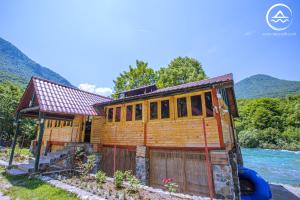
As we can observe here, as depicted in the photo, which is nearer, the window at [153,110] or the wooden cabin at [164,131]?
the wooden cabin at [164,131]

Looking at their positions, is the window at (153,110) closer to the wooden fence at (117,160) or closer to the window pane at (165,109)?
the window pane at (165,109)

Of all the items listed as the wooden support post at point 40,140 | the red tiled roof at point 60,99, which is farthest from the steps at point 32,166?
the red tiled roof at point 60,99

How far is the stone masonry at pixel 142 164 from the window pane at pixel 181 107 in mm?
2805

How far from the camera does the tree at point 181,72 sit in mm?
26297

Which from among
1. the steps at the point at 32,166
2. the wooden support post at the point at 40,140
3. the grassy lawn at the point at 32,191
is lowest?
the grassy lawn at the point at 32,191

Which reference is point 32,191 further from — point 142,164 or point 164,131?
point 164,131

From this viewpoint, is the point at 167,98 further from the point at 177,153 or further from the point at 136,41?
the point at 136,41

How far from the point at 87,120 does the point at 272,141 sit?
46.9 m

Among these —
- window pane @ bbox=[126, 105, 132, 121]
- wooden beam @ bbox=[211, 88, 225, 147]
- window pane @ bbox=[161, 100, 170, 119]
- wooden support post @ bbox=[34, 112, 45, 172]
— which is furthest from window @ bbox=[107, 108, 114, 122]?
wooden beam @ bbox=[211, 88, 225, 147]

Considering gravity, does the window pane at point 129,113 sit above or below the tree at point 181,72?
below

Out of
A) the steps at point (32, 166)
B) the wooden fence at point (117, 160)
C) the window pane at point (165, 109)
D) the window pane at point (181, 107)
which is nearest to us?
the window pane at point (181, 107)

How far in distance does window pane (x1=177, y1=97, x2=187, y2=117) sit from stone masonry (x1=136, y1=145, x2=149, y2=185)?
281 centimetres

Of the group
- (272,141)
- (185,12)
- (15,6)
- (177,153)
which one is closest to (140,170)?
(177,153)

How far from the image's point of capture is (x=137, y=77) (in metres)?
30.5
